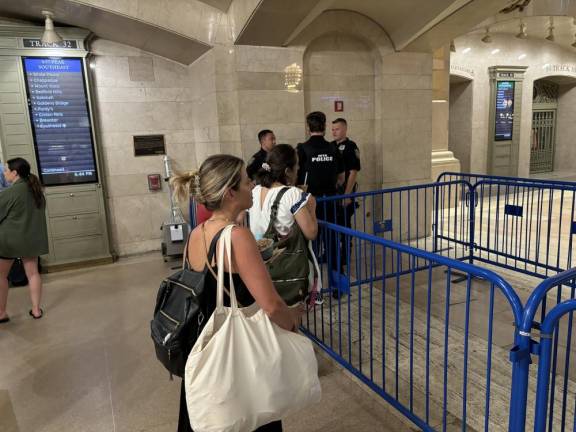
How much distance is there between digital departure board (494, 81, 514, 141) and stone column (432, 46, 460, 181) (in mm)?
2926

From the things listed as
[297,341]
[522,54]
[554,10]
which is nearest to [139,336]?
[297,341]

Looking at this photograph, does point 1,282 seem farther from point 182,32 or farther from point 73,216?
point 182,32

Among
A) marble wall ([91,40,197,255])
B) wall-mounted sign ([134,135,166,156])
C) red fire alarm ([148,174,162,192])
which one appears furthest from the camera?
red fire alarm ([148,174,162,192])

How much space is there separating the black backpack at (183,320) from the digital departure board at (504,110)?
11519 mm

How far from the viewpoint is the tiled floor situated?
2623 millimetres

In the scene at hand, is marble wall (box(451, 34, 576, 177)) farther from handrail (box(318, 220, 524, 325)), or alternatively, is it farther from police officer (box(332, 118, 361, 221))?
handrail (box(318, 220, 524, 325))

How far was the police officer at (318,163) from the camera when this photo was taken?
13.6 ft

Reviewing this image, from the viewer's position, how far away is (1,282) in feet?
13.3

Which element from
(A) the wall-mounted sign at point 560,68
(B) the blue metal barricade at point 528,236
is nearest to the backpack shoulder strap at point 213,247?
(B) the blue metal barricade at point 528,236

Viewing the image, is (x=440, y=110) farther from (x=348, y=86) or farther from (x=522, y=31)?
(x=348, y=86)

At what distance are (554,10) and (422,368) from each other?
833 cm

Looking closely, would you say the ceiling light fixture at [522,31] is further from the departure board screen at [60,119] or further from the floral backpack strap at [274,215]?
the floral backpack strap at [274,215]

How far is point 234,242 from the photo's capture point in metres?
1.51

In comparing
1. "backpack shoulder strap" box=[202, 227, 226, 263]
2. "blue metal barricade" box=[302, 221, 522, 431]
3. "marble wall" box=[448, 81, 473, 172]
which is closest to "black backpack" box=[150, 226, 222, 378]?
"backpack shoulder strap" box=[202, 227, 226, 263]
